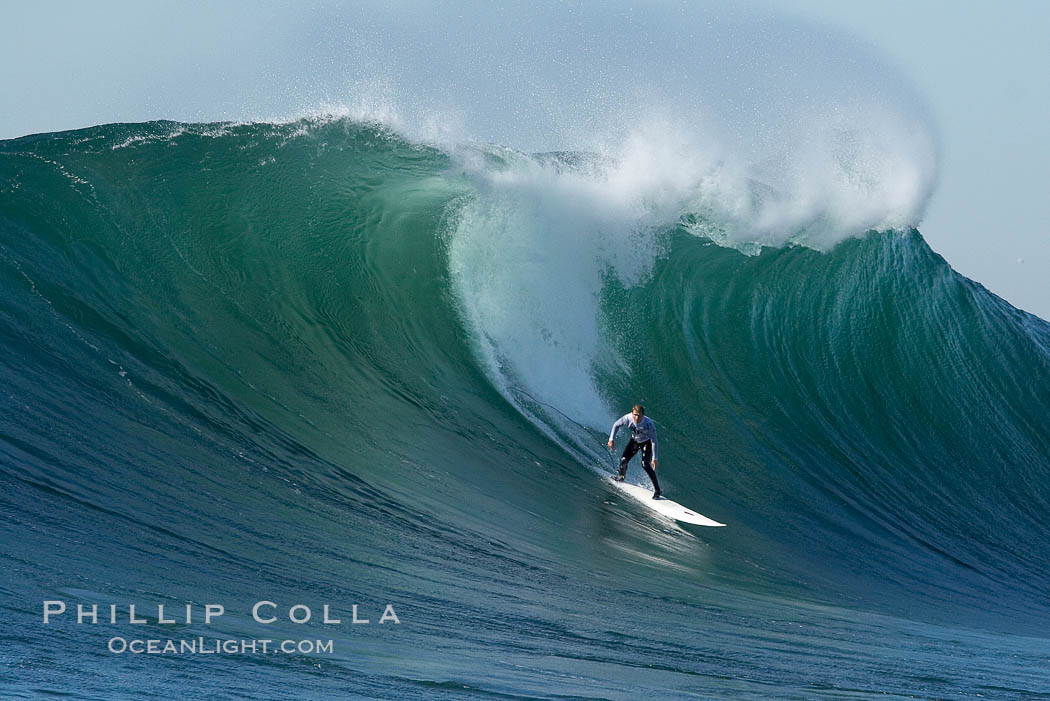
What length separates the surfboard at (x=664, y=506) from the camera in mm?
8477

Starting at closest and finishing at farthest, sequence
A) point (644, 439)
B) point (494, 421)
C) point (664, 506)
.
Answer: point (664, 506) < point (644, 439) < point (494, 421)

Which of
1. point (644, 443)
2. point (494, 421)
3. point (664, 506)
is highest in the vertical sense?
point (494, 421)

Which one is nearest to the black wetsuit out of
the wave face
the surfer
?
the surfer

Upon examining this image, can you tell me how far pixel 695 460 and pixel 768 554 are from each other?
→ 166 cm

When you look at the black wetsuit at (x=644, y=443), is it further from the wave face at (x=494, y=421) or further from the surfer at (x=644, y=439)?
the wave face at (x=494, y=421)

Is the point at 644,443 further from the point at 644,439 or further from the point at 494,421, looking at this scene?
the point at 494,421

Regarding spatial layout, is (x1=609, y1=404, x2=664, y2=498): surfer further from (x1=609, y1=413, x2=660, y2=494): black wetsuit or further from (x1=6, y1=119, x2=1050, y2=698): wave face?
(x1=6, y1=119, x2=1050, y2=698): wave face

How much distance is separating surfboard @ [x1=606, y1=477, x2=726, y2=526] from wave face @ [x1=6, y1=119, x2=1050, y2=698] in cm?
21

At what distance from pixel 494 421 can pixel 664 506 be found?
1.61 metres

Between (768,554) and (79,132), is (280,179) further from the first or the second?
(768,554)

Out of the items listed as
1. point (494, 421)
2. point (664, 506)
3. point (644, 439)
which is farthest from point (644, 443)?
point (494, 421)

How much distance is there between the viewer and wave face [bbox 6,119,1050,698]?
17.2 feet

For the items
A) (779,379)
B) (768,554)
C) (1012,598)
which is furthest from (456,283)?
(1012,598)

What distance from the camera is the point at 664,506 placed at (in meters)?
8.59
